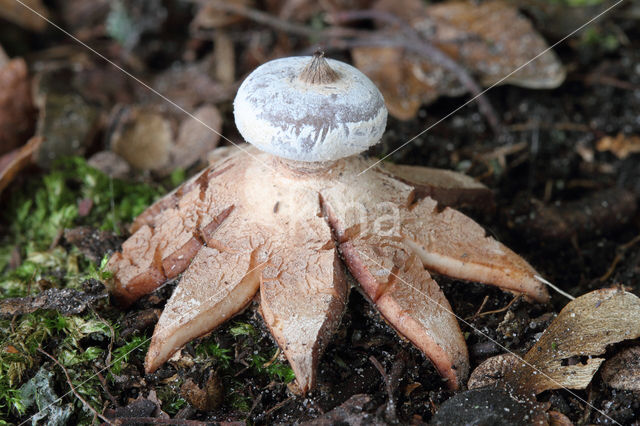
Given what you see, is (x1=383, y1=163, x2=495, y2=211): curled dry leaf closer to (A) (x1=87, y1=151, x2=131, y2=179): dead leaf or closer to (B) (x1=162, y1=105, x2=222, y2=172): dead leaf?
(B) (x1=162, y1=105, x2=222, y2=172): dead leaf

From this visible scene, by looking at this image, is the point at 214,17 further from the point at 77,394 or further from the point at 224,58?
the point at 77,394

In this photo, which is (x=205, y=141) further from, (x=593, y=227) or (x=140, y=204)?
(x=593, y=227)

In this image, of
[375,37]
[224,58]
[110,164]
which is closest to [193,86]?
[224,58]

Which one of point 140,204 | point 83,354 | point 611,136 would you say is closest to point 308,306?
point 83,354

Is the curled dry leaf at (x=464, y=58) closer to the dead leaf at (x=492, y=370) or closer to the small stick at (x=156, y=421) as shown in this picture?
the dead leaf at (x=492, y=370)

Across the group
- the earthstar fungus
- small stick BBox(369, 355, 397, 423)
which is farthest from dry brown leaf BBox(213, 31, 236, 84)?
small stick BBox(369, 355, 397, 423)

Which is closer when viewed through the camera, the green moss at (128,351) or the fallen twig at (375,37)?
the green moss at (128,351)

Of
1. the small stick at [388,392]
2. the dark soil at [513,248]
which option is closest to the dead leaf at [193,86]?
the dark soil at [513,248]
